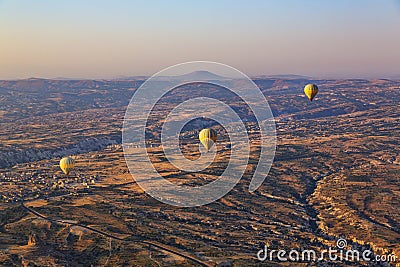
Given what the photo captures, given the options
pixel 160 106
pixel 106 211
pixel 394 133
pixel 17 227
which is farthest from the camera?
pixel 160 106

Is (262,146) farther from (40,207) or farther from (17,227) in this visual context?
(17,227)

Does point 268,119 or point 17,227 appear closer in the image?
point 17,227

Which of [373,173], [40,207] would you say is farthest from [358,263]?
[373,173]

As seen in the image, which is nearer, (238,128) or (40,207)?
(40,207)

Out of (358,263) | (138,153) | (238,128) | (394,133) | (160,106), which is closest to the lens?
(358,263)

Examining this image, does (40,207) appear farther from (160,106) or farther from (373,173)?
(160,106)

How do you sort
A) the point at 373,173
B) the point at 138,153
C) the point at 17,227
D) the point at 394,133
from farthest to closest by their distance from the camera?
the point at 394,133
the point at 138,153
the point at 373,173
the point at 17,227

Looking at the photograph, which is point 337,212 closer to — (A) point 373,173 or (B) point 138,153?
(A) point 373,173

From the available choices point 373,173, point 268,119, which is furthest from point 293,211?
point 268,119

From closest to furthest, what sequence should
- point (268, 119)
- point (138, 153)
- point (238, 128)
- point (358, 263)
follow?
1. point (358, 263)
2. point (138, 153)
3. point (238, 128)
4. point (268, 119)
